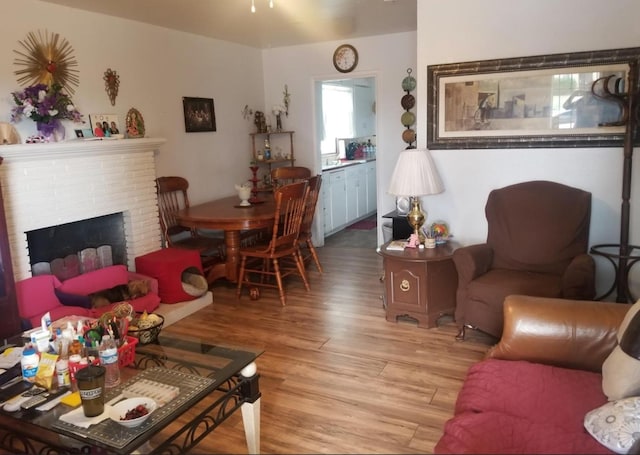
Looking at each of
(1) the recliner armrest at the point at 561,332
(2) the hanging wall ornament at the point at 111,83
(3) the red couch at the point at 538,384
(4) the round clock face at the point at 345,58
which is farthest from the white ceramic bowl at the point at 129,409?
(4) the round clock face at the point at 345,58

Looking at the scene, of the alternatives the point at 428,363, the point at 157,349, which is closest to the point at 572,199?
the point at 428,363

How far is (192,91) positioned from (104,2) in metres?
1.36

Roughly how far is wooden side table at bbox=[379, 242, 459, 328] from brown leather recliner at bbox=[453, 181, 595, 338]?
0.22 m

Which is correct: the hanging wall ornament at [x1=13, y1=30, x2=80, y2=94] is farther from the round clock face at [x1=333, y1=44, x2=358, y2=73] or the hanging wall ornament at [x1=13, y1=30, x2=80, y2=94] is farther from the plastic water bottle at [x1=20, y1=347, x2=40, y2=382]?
the round clock face at [x1=333, y1=44, x2=358, y2=73]

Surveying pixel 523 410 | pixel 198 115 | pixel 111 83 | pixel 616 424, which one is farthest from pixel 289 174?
pixel 616 424

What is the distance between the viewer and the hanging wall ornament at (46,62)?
3518 millimetres

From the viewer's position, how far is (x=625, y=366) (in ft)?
5.78

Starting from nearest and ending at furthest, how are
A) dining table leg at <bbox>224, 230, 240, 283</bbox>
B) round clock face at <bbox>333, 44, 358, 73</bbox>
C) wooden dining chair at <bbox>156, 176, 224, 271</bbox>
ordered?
1. dining table leg at <bbox>224, 230, 240, 283</bbox>
2. wooden dining chair at <bbox>156, 176, 224, 271</bbox>
3. round clock face at <bbox>333, 44, 358, 73</bbox>

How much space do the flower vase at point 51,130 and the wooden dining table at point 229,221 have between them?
3.66 ft

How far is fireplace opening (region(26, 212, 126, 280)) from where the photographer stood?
376cm

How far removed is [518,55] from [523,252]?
4.29ft

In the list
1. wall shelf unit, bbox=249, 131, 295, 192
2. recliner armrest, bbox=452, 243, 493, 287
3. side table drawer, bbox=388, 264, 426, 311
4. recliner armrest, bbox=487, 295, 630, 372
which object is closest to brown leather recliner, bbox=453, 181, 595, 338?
recliner armrest, bbox=452, 243, 493, 287

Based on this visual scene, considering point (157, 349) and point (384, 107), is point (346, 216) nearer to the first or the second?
point (384, 107)

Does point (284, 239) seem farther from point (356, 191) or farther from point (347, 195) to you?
point (356, 191)
